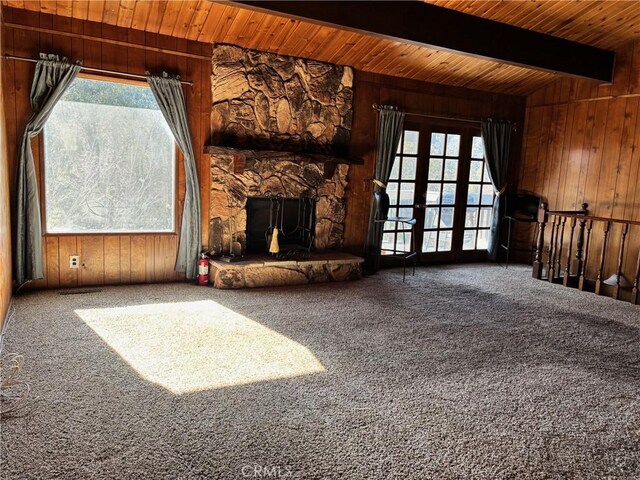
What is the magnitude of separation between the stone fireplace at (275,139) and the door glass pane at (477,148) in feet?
6.85

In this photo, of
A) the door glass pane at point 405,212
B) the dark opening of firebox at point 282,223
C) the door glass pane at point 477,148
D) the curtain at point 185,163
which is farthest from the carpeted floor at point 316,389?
the door glass pane at point 477,148

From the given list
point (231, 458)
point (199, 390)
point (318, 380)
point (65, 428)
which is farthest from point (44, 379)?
point (318, 380)

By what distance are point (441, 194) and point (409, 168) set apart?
0.66 m

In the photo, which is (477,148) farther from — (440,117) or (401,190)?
(401,190)

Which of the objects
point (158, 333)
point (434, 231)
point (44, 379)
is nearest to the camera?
point (44, 379)

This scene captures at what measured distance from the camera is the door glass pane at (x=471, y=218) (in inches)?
274

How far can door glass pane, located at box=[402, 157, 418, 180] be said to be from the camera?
6320 mm

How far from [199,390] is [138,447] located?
22.7 inches

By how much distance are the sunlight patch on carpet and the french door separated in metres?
3.14

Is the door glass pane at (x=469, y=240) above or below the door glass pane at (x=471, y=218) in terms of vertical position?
below

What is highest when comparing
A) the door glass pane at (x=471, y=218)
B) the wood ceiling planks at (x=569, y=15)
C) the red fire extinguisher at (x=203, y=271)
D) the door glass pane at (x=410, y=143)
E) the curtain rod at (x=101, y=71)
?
the wood ceiling planks at (x=569, y=15)

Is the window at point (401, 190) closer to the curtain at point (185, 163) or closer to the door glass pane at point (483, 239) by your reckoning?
the door glass pane at point (483, 239)

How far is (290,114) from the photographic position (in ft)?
17.7

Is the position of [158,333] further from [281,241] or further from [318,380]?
[281,241]
